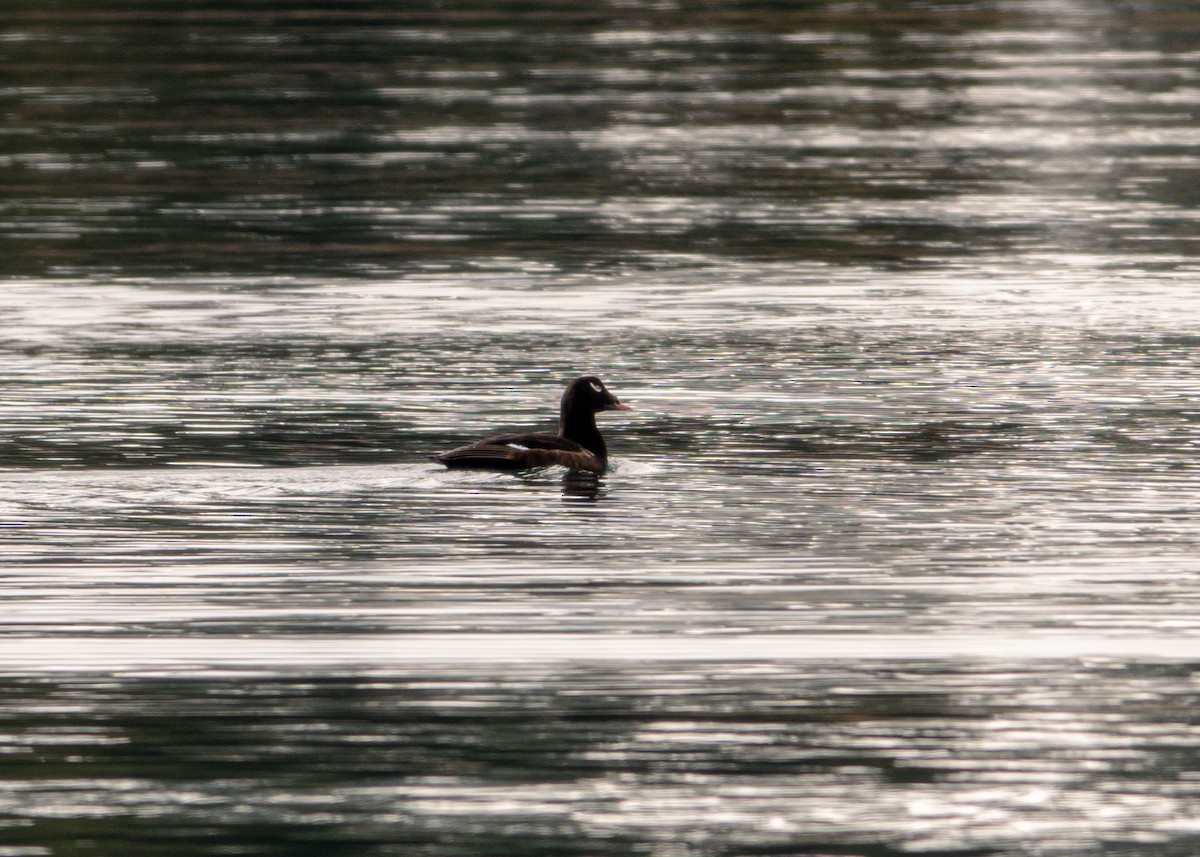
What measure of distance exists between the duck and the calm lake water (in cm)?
17

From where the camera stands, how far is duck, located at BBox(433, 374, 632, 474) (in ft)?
57.2

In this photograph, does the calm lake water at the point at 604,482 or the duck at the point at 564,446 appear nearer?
the calm lake water at the point at 604,482

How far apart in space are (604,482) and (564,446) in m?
0.44

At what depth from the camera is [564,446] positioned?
18188mm

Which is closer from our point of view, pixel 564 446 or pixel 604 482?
pixel 604 482

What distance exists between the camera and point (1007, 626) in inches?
511

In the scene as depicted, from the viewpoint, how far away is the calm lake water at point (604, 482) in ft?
34.9

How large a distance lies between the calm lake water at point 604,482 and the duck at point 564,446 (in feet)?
0.57

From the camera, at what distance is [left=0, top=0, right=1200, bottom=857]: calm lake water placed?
34.9ft

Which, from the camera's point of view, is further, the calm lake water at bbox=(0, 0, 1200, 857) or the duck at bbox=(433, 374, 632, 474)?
the duck at bbox=(433, 374, 632, 474)

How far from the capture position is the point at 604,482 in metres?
17.9

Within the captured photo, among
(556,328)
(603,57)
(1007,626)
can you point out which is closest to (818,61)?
(603,57)

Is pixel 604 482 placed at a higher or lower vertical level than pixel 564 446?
lower

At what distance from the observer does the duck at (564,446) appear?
1742 centimetres
